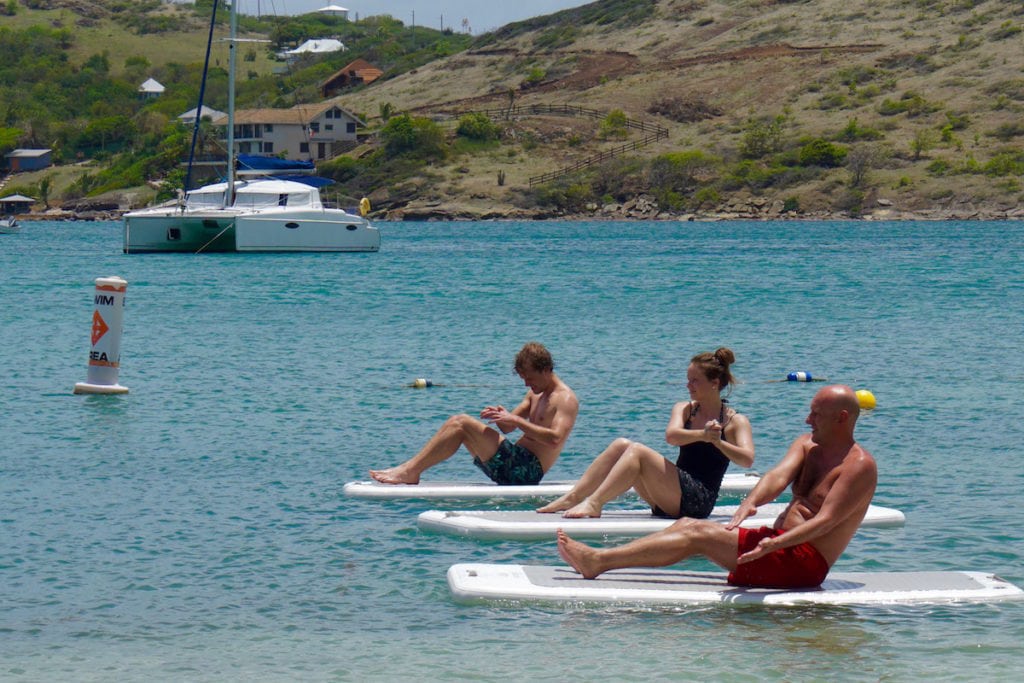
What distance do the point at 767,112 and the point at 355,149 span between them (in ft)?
102

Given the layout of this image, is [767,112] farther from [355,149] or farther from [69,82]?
[69,82]

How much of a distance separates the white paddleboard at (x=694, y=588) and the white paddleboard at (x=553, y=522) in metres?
0.89

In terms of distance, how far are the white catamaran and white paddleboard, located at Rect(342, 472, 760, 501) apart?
4714cm

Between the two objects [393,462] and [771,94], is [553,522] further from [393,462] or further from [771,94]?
[771,94]

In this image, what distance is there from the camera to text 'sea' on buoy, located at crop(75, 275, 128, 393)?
18531mm

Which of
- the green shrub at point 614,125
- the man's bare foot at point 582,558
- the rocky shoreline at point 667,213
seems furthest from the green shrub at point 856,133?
the man's bare foot at point 582,558

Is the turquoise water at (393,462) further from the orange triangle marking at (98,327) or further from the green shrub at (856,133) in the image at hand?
the green shrub at (856,133)

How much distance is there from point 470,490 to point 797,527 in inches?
162

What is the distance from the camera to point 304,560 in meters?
10.6

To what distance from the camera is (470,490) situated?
479 inches

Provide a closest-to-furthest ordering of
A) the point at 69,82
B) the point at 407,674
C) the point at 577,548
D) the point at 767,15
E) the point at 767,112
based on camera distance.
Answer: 1. the point at 407,674
2. the point at 577,548
3. the point at 767,112
4. the point at 767,15
5. the point at 69,82

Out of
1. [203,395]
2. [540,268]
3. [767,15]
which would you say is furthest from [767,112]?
[203,395]

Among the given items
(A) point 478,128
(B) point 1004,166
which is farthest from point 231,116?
(A) point 478,128

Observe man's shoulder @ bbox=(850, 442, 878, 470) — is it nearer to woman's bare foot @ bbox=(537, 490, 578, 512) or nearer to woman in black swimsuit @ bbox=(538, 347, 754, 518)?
woman in black swimsuit @ bbox=(538, 347, 754, 518)
